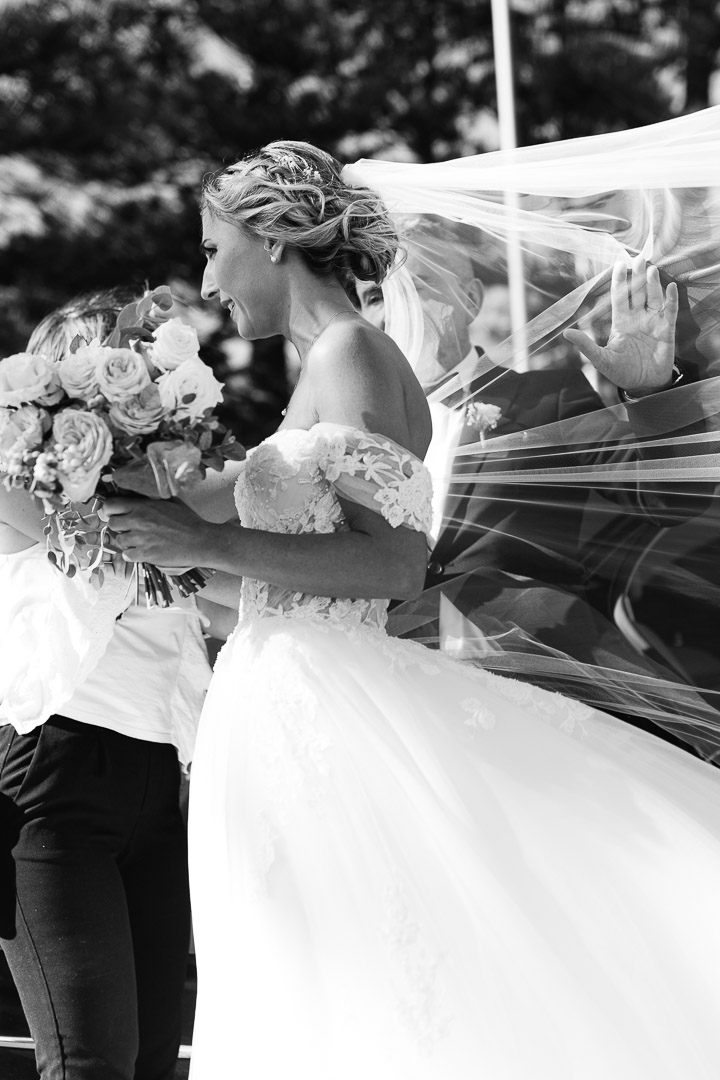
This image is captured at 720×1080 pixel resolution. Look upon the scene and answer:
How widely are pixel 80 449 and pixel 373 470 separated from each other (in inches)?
19.8

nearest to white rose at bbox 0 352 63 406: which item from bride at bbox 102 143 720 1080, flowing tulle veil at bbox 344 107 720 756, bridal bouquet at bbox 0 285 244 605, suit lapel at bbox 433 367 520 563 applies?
bridal bouquet at bbox 0 285 244 605

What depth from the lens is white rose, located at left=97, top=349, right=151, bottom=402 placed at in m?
2.16

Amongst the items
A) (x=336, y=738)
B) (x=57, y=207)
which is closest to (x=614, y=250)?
(x=336, y=738)

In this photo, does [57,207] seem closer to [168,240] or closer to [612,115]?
[168,240]

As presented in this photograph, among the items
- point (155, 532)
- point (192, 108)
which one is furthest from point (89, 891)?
point (192, 108)

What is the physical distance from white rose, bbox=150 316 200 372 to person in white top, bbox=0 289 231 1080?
1.05 ft

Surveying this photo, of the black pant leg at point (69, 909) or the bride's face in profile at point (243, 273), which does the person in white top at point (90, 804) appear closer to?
the black pant leg at point (69, 909)

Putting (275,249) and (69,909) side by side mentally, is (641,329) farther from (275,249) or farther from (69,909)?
(69,909)

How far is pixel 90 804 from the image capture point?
2367 millimetres

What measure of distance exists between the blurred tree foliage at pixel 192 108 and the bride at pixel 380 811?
1041cm

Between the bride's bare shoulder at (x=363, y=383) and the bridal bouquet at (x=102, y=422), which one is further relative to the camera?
the bride's bare shoulder at (x=363, y=383)

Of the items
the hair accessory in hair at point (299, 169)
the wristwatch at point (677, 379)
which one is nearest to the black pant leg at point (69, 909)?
the hair accessory in hair at point (299, 169)

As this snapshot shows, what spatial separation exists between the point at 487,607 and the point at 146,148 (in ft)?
37.7

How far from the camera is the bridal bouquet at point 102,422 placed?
213 cm
